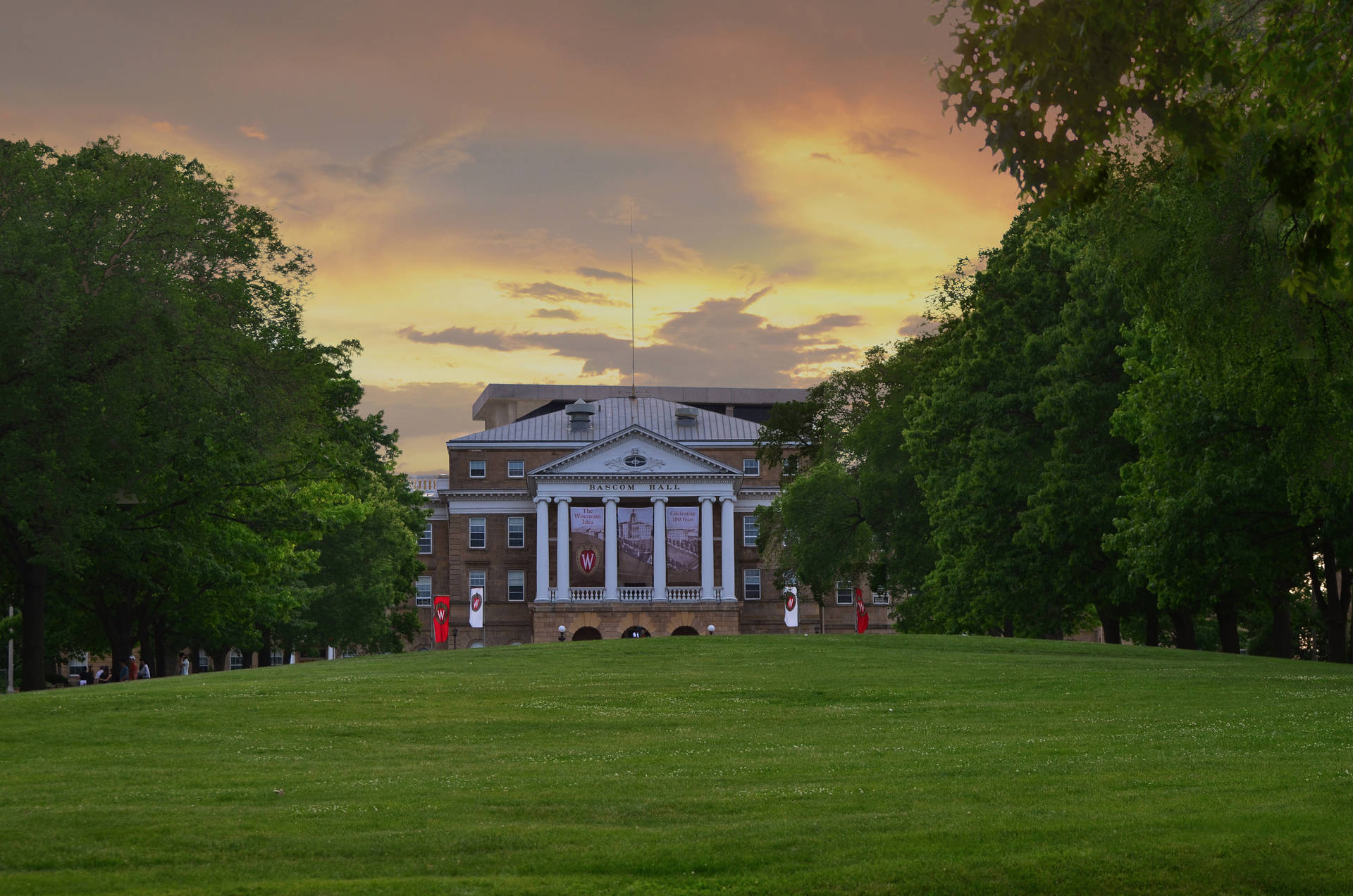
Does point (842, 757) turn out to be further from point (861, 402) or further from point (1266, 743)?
point (861, 402)

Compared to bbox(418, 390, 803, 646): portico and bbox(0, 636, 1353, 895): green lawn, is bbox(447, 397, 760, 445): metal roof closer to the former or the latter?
bbox(418, 390, 803, 646): portico

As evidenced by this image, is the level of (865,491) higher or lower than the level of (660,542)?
higher

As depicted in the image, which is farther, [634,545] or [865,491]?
[634,545]

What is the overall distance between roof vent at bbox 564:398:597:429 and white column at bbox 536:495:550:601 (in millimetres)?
7396

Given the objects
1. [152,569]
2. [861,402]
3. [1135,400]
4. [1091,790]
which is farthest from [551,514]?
[1091,790]

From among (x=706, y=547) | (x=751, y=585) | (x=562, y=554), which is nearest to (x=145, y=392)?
(x=562, y=554)

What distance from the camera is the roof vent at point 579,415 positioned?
10738 centimetres

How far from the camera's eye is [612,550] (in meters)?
102

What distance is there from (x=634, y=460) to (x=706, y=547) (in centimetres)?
819

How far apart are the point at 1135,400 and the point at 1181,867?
90.4 feet

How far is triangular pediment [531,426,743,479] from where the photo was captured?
4006 inches

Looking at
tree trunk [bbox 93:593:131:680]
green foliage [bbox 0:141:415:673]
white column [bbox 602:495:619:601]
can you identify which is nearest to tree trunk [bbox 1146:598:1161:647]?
green foliage [bbox 0:141:415:673]

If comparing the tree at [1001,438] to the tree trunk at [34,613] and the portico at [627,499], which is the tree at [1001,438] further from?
the portico at [627,499]

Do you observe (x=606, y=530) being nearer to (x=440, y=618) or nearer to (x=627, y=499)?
(x=627, y=499)
